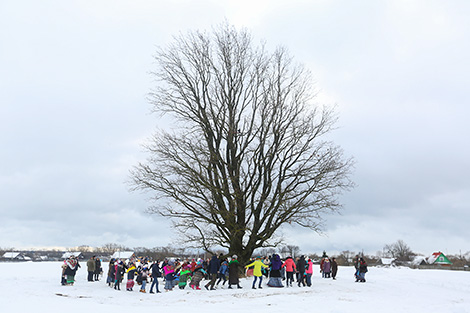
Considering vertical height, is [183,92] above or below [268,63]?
below

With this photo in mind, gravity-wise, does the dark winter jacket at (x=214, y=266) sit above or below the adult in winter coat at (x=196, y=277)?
above

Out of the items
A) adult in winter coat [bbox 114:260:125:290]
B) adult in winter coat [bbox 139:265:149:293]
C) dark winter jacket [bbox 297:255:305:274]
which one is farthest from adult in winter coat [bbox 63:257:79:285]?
dark winter jacket [bbox 297:255:305:274]

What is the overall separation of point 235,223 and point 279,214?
257 centimetres

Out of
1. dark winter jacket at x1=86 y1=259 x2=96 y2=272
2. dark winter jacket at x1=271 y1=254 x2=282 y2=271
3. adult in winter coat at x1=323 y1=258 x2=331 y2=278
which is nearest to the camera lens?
dark winter jacket at x1=271 y1=254 x2=282 y2=271

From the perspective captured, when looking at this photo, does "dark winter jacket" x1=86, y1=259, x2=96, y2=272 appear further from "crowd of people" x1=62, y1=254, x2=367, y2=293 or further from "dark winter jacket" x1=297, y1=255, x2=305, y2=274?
"dark winter jacket" x1=297, y1=255, x2=305, y2=274

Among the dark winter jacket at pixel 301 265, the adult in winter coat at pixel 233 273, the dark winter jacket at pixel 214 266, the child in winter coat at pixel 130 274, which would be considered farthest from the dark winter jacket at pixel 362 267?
the child in winter coat at pixel 130 274

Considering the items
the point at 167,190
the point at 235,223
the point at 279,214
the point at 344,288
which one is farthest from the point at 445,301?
the point at 167,190

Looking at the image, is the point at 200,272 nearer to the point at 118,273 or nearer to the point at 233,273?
the point at 233,273

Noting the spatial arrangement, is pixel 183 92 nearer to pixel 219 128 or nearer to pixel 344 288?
pixel 219 128

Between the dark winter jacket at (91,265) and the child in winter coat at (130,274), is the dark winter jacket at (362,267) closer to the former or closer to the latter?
the child in winter coat at (130,274)

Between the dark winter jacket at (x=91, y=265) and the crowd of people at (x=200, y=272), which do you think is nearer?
Answer: the crowd of people at (x=200, y=272)

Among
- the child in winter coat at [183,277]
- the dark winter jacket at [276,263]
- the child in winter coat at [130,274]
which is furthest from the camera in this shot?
the child in winter coat at [183,277]

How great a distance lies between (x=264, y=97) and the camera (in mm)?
25609

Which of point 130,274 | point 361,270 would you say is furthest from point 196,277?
point 361,270
